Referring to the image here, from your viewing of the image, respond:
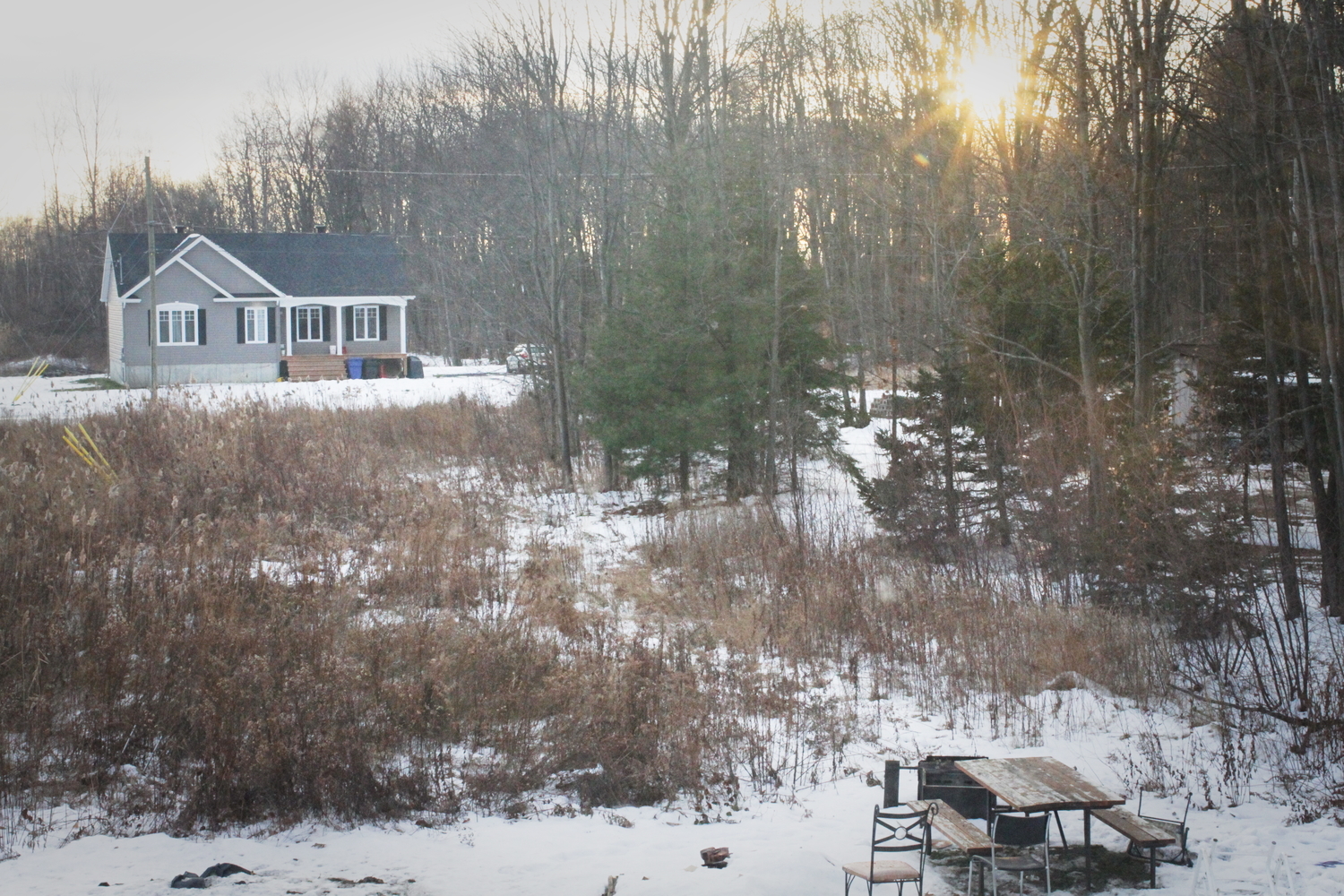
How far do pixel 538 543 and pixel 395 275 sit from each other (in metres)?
28.3

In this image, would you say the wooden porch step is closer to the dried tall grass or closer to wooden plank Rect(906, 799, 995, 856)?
the dried tall grass

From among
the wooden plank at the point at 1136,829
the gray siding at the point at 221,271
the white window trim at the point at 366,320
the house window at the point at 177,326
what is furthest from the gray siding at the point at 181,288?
the wooden plank at the point at 1136,829

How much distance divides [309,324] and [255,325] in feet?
7.09

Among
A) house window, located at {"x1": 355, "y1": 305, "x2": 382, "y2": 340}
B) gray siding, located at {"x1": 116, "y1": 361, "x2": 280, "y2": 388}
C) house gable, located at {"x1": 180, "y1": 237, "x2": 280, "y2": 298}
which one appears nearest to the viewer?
gray siding, located at {"x1": 116, "y1": 361, "x2": 280, "y2": 388}

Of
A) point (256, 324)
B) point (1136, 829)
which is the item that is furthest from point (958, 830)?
point (256, 324)

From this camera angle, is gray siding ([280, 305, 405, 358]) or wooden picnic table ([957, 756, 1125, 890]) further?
gray siding ([280, 305, 405, 358])

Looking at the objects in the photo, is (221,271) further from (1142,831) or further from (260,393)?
(1142,831)

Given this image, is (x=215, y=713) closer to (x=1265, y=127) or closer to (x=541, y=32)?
(x=1265, y=127)

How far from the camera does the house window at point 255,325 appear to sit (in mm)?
36250

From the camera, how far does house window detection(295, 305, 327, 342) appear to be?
38.0 metres

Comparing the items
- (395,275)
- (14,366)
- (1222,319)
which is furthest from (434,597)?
(14,366)

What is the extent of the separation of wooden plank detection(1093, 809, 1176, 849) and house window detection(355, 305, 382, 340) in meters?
36.3

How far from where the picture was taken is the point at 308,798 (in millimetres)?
6637

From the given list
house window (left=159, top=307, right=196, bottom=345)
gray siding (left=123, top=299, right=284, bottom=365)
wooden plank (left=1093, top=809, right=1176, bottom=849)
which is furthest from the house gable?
wooden plank (left=1093, top=809, right=1176, bottom=849)
